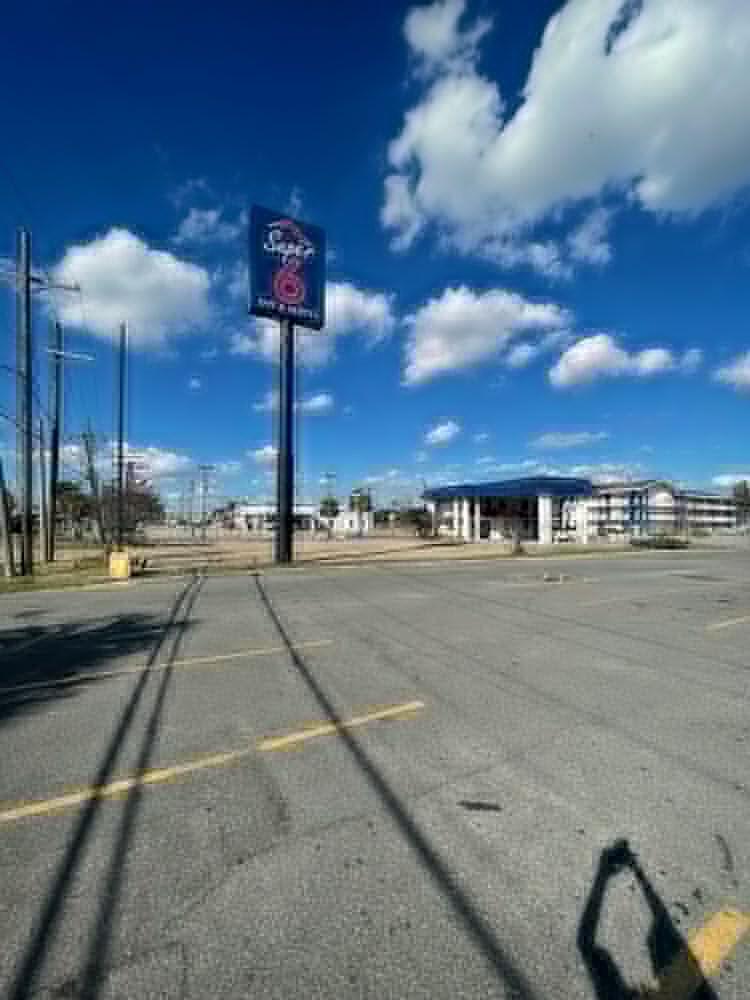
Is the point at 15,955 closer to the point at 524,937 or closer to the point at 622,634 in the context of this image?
the point at 524,937

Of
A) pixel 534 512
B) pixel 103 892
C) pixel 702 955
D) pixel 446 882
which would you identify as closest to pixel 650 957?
pixel 702 955

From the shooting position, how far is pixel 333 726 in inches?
219

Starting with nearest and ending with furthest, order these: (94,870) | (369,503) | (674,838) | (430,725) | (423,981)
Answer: (423,981) → (94,870) → (674,838) → (430,725) → (369,503)

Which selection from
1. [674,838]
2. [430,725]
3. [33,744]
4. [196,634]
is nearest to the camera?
[674,838]

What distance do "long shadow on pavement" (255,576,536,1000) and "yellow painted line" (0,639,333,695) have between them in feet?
8.98

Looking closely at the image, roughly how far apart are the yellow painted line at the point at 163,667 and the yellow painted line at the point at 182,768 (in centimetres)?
273

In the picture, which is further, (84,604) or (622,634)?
(84,604)

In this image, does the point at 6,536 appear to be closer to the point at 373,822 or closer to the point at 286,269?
the point at 286,269

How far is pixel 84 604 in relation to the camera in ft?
46.7

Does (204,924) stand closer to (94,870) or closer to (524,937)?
(94,870)

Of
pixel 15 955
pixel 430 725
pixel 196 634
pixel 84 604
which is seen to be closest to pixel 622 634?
pixel 430 725

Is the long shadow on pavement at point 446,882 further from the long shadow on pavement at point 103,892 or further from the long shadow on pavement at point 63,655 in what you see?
the long shadow on pavement at point 63,655

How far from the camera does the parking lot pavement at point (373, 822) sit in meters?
2.67

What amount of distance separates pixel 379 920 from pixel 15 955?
1.44 meters
